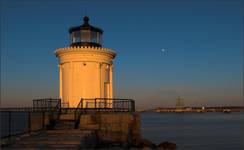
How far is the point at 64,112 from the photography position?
15.0 meters

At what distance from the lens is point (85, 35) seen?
17.4 m

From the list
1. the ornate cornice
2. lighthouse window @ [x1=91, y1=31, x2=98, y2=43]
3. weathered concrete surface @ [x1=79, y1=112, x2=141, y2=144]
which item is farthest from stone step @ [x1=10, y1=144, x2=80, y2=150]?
lighthouse window @ [x1=91, y1=31, x2=98, y2=43]

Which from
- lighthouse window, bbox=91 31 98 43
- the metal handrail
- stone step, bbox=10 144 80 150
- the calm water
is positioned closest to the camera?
stone step, bbox=10 144 80 150

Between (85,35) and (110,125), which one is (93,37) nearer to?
(85,35)

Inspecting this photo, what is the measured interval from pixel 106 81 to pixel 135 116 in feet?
13.3

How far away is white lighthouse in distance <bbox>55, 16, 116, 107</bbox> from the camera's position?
16.7 m

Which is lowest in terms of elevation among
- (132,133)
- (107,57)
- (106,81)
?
(132,133)

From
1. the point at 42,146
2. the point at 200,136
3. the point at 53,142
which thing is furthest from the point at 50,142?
the point at 200,136

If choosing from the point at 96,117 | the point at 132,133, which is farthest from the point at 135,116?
the point at 96,117

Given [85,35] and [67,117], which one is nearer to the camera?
[67,117]

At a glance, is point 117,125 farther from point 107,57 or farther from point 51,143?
point 107,57

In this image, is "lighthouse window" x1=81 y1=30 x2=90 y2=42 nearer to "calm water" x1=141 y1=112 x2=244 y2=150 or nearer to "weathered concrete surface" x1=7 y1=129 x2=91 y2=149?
"weathered concrete surface" x1=7 y1=129 x2=91 y2=149

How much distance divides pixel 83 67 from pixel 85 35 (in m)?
1.82

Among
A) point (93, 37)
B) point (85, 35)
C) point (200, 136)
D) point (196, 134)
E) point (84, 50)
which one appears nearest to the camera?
point (84, 50)
